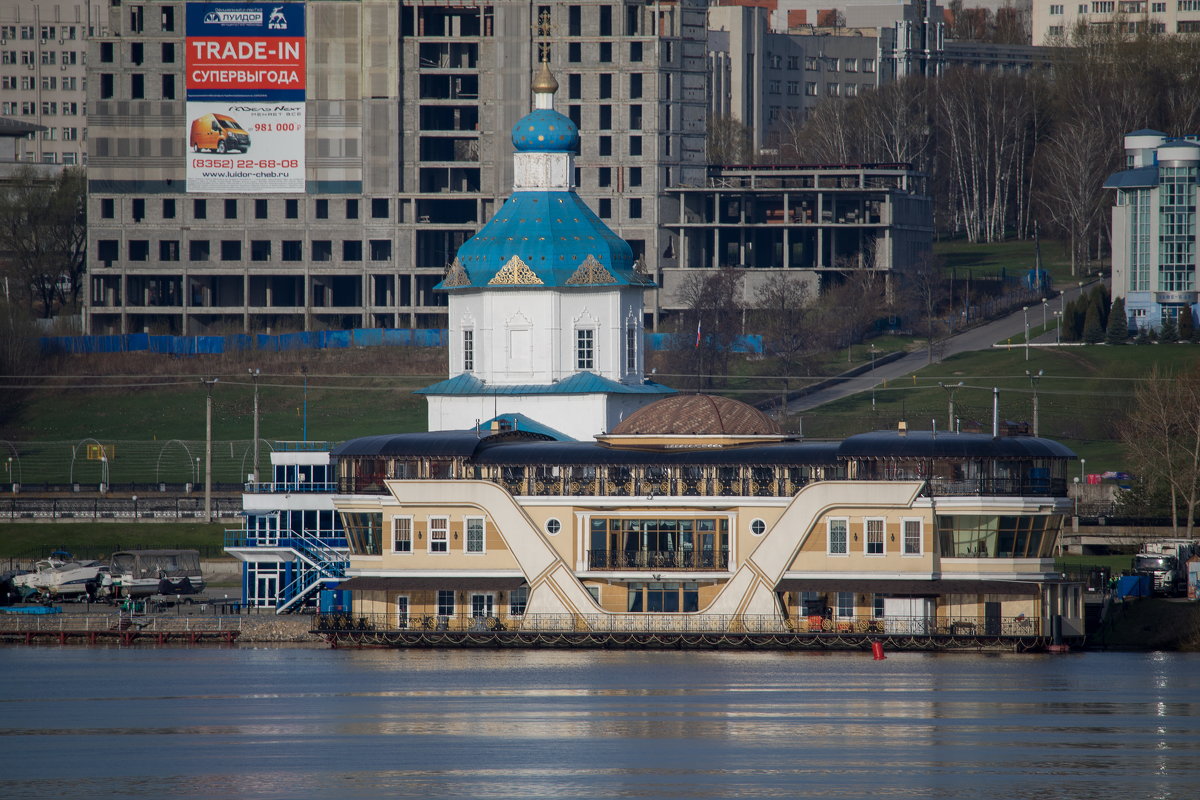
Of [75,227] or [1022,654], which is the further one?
[75,227]

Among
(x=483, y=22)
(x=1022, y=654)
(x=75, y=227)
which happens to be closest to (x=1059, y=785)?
(x=1022, y=654)

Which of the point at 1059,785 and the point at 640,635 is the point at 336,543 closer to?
the point at 640,635

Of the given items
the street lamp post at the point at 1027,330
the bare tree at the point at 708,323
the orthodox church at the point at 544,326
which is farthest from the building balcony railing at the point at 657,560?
the street lamp post at the point at 1027,330

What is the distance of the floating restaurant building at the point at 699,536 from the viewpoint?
85062 millimetres

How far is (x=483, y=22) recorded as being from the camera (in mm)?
170875

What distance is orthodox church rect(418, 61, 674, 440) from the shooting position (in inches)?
4038

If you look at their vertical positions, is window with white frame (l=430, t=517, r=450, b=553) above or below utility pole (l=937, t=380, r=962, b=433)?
below

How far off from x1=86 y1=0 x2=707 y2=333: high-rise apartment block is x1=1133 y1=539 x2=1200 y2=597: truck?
75.2 m

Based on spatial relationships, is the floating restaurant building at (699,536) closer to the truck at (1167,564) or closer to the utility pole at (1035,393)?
the truck at (1167,564)

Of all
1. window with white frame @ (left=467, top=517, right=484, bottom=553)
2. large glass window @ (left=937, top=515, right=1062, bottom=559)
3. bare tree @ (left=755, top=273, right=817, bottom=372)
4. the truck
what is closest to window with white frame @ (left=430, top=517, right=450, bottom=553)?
window with white frame @ (left=467, top=517, right=484, bottom=553)

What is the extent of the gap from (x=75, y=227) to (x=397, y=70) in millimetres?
28953

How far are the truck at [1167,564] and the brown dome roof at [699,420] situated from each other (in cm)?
1576

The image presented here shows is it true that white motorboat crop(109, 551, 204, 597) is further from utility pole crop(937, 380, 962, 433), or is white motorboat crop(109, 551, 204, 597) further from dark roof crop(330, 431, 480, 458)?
utility pole crop(937, 380, 962, 433)

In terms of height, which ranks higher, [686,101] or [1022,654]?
[686,101]
